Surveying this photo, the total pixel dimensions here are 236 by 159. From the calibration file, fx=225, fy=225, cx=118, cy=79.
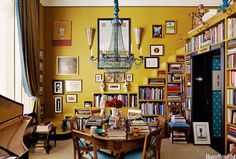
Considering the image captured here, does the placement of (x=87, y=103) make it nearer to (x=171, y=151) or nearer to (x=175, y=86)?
(x=175, y=86)

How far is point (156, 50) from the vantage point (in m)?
6.17

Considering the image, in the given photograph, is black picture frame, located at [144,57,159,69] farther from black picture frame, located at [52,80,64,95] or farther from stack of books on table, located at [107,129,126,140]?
stack of books on table, located at [107,129,126,140]

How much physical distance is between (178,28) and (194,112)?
234cm

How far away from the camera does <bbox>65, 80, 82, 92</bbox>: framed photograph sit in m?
6.16

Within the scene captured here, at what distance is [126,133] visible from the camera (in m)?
3.02

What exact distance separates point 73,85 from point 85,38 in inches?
52.6

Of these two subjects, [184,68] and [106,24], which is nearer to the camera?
[184,68]

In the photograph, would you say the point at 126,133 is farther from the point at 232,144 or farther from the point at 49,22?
the point at 49,22

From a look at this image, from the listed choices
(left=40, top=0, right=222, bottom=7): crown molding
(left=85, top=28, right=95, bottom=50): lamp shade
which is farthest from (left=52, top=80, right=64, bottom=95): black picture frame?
(left=40, top=0, right=222, bottom=7): crown molding

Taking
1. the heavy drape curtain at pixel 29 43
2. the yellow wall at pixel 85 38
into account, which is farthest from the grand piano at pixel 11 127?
the yellow wall at pixel 85 38

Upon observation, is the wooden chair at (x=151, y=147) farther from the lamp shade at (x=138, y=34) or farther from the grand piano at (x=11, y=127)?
the lamp shade at (x=138, y=34)

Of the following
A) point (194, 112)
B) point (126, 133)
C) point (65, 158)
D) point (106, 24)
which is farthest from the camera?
point (106, 24)

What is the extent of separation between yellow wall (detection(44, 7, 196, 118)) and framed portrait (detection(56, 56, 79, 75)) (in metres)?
0.09

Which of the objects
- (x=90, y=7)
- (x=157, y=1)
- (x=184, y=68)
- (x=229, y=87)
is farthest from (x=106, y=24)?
(x=229, y=87)
